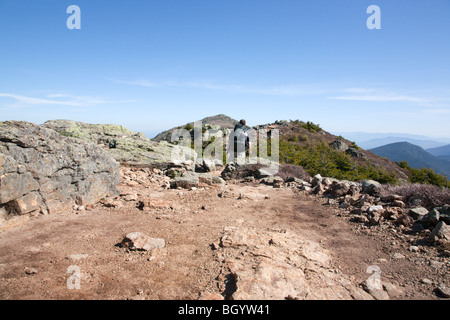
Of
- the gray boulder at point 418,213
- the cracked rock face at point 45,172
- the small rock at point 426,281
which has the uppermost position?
the cracked rock face at point 45,172

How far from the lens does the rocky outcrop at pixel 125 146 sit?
10063 millimetres

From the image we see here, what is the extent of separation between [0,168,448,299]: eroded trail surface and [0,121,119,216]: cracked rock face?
384mm

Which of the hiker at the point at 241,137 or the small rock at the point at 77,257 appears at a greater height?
the hiker at the point at 241,137

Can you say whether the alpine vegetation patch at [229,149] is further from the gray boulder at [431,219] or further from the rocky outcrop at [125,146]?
the gray boulder at [431,219]

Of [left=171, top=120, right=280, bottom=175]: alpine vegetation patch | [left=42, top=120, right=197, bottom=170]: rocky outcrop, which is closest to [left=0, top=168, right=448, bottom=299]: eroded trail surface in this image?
[left=42, top=120, right=197, bottom=170]: rocky outcrop

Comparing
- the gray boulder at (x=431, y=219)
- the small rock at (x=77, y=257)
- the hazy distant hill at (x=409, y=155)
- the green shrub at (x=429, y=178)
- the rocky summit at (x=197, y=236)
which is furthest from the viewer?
the hazy distant hill at (x=409, y=155)

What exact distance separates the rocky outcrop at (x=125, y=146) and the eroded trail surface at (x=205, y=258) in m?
4.35

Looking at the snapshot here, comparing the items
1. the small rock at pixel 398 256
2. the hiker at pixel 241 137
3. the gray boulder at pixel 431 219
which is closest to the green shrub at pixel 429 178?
the hiker at pixel 241 137

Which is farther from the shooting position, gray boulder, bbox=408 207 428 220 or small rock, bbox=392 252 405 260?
gray boulder, bbox=408 207 428 220

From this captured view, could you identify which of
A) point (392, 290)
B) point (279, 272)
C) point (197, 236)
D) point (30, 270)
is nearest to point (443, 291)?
point (392, 290)

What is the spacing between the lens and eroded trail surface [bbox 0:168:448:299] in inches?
114

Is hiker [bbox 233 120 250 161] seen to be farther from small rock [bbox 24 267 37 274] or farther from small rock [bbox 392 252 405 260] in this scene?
small rock [bbox 24 267 37 274]
